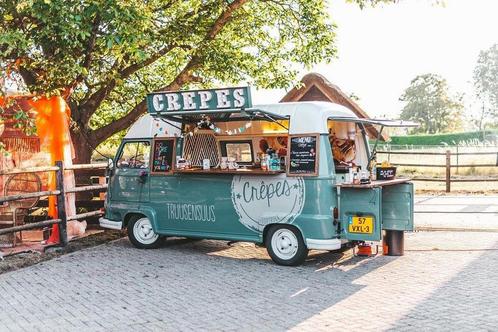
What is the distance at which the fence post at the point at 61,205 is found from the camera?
11.7m

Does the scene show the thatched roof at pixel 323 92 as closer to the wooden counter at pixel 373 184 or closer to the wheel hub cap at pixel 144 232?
the wheel hub cap at pixel 144 232

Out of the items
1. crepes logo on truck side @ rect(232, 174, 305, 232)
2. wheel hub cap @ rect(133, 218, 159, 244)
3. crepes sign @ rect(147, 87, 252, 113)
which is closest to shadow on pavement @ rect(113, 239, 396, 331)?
wheel hub cap @ rect(133, 218, 159, 244)

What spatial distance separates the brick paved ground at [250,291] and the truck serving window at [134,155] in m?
1.60

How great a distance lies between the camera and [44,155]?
12.7 metres

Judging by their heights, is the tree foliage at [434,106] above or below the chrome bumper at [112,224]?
above

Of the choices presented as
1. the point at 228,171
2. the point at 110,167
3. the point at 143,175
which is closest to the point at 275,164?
the point at 228,171

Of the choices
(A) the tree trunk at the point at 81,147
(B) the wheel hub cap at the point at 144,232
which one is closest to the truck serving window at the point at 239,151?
(B) the wheel hub cap at the point at 144,232

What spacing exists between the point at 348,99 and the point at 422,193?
539cm

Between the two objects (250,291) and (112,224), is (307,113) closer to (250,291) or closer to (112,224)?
(250,291)

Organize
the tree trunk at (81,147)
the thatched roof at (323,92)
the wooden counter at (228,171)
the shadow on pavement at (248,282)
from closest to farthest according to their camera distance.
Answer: the shadow on pavement at (248,282), the wooden counter at (228,171), the tree trunk at (81,147), the thatched roof at (323,92)

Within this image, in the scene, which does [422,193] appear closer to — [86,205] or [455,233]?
[455,233]

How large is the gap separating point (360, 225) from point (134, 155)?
464 centimetres

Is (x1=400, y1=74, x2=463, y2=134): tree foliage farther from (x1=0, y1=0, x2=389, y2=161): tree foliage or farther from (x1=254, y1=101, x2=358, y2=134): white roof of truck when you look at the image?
(x1=254, y1=101, x2=358, y2=134): white roof of truck

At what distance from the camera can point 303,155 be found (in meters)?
9.64
